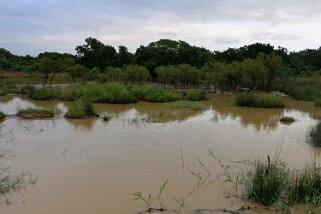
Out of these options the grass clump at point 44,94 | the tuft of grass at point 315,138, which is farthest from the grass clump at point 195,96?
the tuft of grass at point 315,138

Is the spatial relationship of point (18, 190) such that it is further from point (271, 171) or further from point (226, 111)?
point (226, 111)

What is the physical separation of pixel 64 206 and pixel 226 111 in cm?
1318

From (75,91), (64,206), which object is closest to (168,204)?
(64,206)

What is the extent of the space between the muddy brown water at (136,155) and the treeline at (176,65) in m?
11.0

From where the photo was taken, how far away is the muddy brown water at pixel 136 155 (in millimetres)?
6027

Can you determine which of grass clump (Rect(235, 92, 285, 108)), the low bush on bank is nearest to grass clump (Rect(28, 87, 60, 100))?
grass clump (Rect(235, 92, 285, 108))

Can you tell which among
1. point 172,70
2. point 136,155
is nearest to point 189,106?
point 136,155

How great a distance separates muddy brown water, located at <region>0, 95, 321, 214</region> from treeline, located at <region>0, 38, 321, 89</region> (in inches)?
432

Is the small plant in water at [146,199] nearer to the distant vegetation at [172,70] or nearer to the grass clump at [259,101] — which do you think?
the grass clump at [259,101]

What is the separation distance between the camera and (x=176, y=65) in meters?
36.6

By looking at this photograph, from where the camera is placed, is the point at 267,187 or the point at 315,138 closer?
the point at 267,187

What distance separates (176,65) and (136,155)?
28.1 m

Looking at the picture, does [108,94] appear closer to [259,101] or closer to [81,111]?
[81,111]

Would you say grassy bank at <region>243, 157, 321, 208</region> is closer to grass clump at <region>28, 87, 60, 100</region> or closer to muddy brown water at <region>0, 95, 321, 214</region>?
muddy brown water at <region>0, 95, 321, 214</region>
